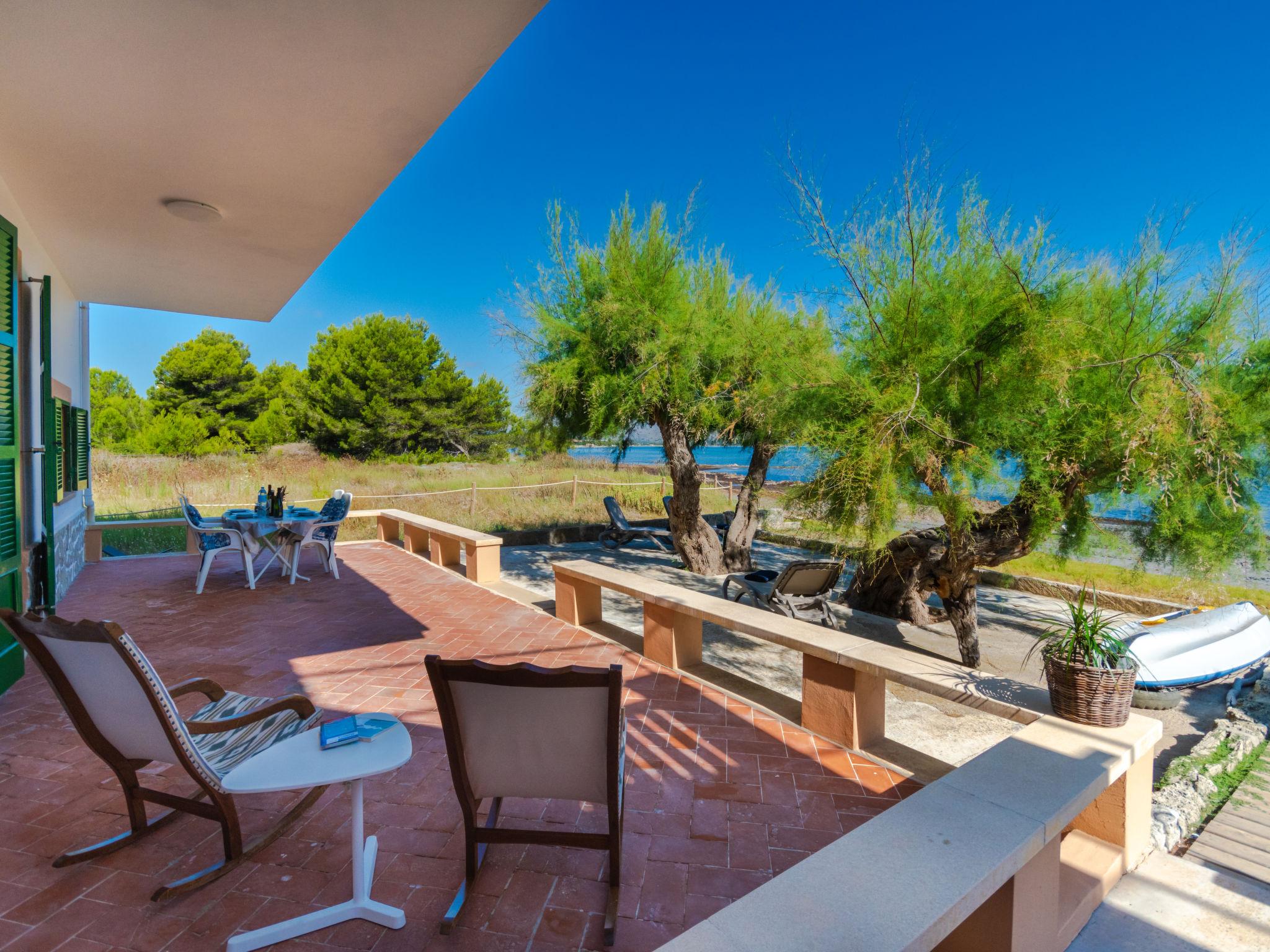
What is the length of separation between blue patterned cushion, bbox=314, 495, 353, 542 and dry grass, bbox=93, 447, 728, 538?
11.3ft

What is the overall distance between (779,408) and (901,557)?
2.63 meters

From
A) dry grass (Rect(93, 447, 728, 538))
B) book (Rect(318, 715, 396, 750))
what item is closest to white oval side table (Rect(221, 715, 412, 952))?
book (Rect(318, 715, 396, 750))

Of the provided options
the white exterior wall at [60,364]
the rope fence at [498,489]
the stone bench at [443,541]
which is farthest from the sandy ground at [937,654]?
the white exterior wall at [60,364]

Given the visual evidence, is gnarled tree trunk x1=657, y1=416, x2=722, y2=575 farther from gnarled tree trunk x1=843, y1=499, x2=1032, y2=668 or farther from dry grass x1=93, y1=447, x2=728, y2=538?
dry grass x1=93, y1=447, x2=728, y2=538

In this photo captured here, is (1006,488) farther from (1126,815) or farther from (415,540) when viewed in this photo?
(415,540)

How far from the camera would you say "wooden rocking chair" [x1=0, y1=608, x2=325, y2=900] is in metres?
1.89

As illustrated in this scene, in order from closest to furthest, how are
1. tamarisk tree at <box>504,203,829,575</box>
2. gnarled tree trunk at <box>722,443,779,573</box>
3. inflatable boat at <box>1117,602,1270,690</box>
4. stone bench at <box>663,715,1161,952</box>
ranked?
stone bench at <box>663,715,1161,952</box>, inflatable boat at <box>1117,602,1270,690</box>, tamarisk tree at <box>504,203,829,575</box>, gnarled tree trunk at <box>722,443,779,573</box>

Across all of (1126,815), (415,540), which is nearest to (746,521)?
(415,540)

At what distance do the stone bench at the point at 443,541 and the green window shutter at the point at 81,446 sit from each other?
9.87 ft

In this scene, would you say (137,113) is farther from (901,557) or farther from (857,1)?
(857,1)

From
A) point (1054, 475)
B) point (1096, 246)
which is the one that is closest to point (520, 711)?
point (1054, 475)

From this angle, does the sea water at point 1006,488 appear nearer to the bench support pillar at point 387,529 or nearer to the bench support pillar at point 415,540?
the bench support pillar at point 415,540

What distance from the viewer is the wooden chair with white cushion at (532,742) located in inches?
71.6

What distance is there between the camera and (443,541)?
7953 millimetres
